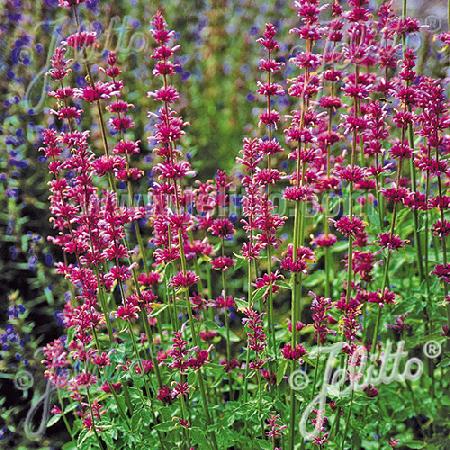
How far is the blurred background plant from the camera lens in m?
4.32

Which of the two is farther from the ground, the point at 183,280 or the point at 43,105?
the point at 43,105

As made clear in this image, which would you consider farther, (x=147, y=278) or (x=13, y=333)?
(x=13, y=333)

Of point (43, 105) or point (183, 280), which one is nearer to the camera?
point (183, 280)

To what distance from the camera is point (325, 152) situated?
3291 millimetres

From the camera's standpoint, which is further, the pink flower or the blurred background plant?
the blurred background plant

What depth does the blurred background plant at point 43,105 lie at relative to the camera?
4.32m

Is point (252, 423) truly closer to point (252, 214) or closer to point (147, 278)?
point (147, 278)

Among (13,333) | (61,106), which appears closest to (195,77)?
(13,333)

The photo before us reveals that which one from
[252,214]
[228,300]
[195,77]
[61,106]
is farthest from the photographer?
[195,77]

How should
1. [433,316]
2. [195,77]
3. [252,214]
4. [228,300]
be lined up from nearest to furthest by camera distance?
[252,214], [228,300], [433,316], [195,77]

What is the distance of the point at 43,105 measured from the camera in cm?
539

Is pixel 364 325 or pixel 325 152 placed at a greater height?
pixel 325 152

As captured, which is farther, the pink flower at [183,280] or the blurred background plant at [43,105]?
the blurred background plant at [43,105]

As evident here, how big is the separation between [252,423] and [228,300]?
1.86 feet
